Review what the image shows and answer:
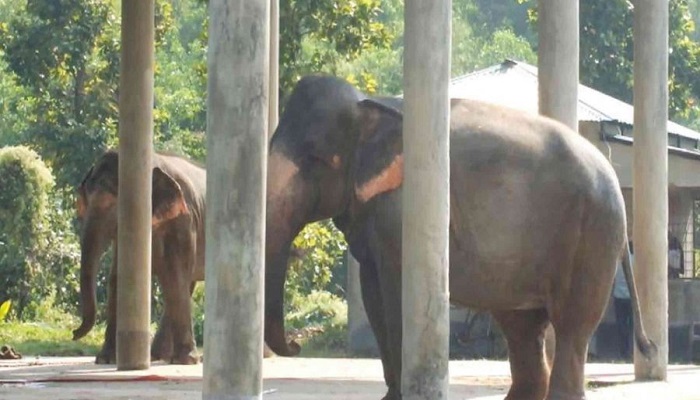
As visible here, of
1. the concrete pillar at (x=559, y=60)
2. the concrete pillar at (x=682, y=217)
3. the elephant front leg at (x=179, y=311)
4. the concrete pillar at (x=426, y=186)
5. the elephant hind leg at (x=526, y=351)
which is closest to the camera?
the concrete pillar at (x=426, y=186)

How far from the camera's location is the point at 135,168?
14.1 meters

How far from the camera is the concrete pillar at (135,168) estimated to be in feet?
46.1

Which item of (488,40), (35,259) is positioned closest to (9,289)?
(35,259)

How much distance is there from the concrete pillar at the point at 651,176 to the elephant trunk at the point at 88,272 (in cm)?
459

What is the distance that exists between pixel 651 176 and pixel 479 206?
3.23 m

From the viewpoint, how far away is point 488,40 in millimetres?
72125

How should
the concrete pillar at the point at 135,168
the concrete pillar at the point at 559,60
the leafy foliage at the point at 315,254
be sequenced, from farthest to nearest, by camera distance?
the leafy foliage at the point at 315,254 → the concrete pillar at the point at 135,168 → the concrete pillar at the point at 559,60

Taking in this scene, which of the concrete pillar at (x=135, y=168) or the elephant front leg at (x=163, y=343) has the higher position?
the concrete pillar at (x=135, y=168)

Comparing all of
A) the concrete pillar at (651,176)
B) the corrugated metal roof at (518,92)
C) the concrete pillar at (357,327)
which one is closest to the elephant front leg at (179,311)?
the concrete pillar at (651,176)

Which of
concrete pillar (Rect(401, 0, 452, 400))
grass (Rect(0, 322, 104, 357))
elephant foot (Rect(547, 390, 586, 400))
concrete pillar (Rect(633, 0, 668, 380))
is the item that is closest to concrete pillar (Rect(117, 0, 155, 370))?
concrete pillar (Rect(633, 0, 668, 380))

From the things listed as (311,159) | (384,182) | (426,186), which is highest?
(311,159)

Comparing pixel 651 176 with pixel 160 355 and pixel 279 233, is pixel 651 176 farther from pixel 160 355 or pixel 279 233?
pixel 160 355

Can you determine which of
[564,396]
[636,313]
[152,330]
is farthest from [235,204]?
[152,330]

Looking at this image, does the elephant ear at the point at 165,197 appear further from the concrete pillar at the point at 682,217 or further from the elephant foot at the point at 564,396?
the concrete pillar at the point at 682,217
